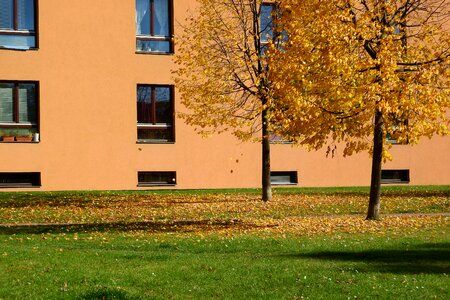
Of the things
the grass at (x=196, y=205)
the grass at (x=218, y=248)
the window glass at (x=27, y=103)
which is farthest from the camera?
the window glass at (x=27, y=103)

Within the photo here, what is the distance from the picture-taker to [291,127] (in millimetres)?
17125

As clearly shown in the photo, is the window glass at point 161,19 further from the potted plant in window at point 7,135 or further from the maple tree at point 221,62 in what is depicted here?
the maple tree at point 221,62

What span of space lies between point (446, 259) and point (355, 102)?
4.04 metres

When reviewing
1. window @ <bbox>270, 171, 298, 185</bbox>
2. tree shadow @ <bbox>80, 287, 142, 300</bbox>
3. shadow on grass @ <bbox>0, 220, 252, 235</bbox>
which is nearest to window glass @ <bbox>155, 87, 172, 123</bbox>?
window @ <bbox>270, 171, 298, 185</bbox>

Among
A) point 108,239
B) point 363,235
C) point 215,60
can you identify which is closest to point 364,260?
point 363,235

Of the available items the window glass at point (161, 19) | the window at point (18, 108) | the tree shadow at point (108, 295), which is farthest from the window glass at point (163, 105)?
the tree shadow at point (108, 295)

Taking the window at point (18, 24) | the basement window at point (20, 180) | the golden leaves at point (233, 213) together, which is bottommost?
the golden leaves at point (233, 213)

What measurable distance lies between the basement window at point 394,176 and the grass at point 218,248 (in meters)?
8.09

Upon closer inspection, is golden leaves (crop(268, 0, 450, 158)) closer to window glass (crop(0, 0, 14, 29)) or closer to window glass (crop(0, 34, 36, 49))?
window glass (crop(0, 34, 36, 49))

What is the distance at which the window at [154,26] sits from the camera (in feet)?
98.6

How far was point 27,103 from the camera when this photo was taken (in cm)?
2864

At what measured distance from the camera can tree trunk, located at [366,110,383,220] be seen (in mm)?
16891

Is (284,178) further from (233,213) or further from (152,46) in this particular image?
(233,213)

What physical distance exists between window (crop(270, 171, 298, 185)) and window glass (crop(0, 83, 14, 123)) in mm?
10320
